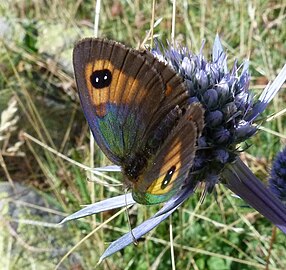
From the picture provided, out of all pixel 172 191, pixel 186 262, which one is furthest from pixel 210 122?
pixel 186 262

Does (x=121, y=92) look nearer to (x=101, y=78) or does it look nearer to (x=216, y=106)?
(x=101, y=78)

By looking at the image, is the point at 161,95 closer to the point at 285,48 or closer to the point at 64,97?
the point at 285,48

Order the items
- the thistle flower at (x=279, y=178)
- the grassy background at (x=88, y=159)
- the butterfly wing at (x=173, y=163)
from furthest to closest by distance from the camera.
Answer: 1. the grassy background at (x=88, y=159)
2. the thistle flower at (x=279, y=178)
3. the butterfly wing at (x=173, y=163)

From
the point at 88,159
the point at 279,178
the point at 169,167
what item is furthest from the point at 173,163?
the point at 88,159

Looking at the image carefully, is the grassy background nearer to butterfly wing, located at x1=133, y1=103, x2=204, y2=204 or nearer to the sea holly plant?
the sea holly plant

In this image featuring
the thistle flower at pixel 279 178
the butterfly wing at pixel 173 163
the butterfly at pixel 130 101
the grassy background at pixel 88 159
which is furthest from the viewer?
the grassy background at pixel 88 159

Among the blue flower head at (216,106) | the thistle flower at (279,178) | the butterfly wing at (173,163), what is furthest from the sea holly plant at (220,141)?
the thistle flower at (279,178)

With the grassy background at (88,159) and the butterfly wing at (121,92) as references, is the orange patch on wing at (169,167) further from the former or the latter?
the grassy background at (88,159)
